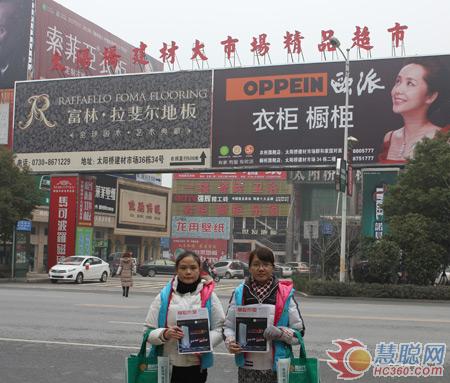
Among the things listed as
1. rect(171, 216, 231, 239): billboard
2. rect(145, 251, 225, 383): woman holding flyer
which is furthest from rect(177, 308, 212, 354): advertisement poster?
rect(171, 216, 231, 239): billboard

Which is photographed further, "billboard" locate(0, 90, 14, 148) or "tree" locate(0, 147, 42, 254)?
"billboard" locate(0, 90, 14, 148)

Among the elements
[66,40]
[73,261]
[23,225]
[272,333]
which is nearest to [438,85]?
[73,261]

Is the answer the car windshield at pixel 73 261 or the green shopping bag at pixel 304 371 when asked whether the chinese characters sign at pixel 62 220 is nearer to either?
the car windshield at pixel 73 261

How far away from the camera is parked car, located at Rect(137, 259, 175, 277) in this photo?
42250 mm

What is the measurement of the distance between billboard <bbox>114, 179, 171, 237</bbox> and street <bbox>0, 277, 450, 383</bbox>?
35.7m

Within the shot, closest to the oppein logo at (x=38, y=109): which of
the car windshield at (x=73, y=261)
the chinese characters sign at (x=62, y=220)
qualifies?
the chinese characters sign at (x=62, y=220)

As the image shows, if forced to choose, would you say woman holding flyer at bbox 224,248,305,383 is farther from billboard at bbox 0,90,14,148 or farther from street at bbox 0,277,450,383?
billboard at bbox 0,90,14,148

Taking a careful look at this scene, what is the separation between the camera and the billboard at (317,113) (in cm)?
2706

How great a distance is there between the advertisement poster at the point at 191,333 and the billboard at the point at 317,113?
22.9 m

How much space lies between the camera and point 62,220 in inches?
1384

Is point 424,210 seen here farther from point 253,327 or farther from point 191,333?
point 191,333

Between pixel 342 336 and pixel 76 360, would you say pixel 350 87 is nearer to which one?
pixel 342 336

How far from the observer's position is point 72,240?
1369 inches

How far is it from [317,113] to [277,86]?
2257mm
